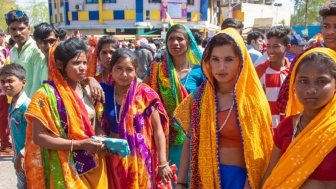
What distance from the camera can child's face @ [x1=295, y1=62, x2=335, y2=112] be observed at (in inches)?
84.0

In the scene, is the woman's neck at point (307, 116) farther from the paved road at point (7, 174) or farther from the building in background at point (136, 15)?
the building in background at point (136, 15)

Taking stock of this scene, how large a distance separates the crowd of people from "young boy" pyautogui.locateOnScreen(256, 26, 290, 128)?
3.08 feet

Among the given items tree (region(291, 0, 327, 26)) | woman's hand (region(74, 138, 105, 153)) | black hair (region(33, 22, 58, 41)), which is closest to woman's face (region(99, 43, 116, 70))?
black hair (region(33, 22, 58, 41))

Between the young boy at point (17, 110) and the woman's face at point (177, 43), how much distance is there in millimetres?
1340

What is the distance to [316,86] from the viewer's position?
2145 millimetres

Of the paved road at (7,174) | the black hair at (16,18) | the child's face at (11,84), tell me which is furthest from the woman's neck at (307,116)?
the paved road at (7,174)

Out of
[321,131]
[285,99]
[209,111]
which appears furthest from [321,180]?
[285,99]

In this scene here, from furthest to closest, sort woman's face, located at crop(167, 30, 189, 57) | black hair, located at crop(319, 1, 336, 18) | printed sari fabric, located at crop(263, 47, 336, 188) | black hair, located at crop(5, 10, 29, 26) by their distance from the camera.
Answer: black hair, located at crop(5, 10, 29, 26) → woman's face, located at crop(167, 30, 189, 57) → black hair, located at crop(319, 1, 336, 18) → printed sari fabric, located at crop(263, 47, 336, 188)

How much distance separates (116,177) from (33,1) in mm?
69040

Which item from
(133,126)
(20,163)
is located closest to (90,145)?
(133,126)

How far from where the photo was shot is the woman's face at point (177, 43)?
3.90 m

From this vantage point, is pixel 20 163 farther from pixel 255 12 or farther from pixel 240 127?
pixel 255 12

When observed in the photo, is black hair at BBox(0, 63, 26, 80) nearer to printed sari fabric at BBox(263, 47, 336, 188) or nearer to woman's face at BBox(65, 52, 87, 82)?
woman's face at BBox(65, 52, 87, 82)

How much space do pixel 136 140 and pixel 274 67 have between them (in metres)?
1.85
